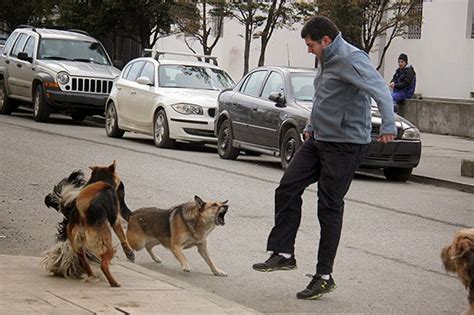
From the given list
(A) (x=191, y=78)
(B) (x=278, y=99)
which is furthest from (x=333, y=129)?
(A) (x=191, y=78)

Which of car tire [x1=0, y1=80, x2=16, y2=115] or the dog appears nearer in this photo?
the dog

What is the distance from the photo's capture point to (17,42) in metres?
27.7

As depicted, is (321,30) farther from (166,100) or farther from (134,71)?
(134,71)

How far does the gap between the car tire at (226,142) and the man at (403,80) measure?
6938 mm

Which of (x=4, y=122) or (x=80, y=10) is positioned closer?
(x=4, y=122)

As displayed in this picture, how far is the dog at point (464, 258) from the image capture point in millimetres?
6223

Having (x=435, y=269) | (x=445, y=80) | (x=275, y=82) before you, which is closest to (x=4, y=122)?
(x=275, y=82)

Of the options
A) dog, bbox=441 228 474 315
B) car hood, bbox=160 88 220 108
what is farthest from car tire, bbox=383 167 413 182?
dog, bbox=441 228 474 315

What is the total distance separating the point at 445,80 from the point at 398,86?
231 inches

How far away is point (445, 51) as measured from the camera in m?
32.0

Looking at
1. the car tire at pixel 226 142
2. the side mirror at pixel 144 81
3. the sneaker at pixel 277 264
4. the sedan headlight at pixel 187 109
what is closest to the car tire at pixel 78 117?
the side mirror at pixel 144 81

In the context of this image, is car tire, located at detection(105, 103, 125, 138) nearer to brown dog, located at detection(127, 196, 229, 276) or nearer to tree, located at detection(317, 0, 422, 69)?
tree, located at detection(317, 0, 422, 69)

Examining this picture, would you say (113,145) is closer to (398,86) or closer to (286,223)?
(398,86)

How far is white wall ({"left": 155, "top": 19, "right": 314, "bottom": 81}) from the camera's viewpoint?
38.0 m
